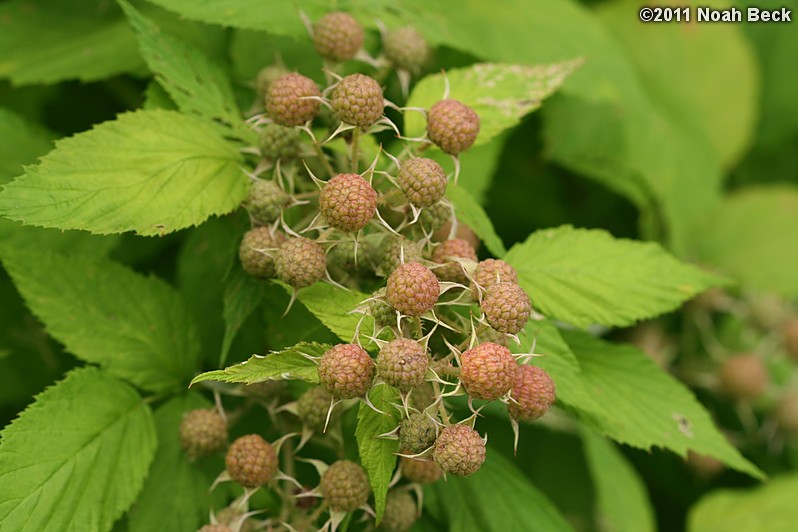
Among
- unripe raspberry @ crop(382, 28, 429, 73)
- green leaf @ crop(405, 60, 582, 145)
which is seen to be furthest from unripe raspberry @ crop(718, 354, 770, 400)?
unripe raspberry @ crop(382, 28, 429, 73)

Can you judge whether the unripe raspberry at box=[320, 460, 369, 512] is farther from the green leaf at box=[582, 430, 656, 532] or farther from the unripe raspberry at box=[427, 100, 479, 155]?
the green leaf at box=[582, 430, 656, 532]

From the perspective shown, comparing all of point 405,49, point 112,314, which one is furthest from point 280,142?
point 112,314

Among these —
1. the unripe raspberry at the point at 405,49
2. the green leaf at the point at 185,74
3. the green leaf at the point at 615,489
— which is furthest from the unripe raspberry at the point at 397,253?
the green leaf at the point at 615,489

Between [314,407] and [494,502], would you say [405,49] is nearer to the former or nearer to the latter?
[314,407]

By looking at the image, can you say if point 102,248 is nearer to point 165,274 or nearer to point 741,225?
point 165,274

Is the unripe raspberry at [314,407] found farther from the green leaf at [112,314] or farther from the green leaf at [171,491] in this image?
the green leaf at [112,314]

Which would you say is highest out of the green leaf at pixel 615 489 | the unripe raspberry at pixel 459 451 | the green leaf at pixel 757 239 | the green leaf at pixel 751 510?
the unripe raspberry at pixel 459 451
